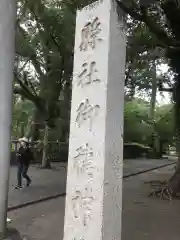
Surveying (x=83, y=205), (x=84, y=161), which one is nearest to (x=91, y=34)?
(x=84, y=161)

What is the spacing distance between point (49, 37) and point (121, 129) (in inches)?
528

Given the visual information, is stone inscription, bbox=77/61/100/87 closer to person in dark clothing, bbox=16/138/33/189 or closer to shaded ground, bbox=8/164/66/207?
shaded ground, bbox=8/164/66/207

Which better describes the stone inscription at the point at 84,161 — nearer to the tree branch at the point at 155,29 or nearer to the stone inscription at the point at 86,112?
the stone inscription at the point at 86,112

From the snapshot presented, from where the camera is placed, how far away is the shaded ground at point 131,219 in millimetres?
6968

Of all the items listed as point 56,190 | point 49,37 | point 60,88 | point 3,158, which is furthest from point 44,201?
point 60,88

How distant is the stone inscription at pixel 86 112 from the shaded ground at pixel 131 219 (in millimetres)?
3127

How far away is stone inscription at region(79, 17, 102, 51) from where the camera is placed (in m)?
4.27

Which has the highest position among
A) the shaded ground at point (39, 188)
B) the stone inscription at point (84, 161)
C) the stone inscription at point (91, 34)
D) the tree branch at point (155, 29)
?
the tree branch at point (155, 29)

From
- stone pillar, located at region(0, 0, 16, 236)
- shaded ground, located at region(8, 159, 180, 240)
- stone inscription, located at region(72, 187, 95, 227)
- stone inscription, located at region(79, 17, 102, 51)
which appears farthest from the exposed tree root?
stone inscription, located at region(79, 17, 102, 51)

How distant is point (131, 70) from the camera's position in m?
17.6

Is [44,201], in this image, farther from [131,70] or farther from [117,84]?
[131,70]

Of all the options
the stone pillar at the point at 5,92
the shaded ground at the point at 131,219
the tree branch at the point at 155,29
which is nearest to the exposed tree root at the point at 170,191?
the shaded ground at the point at 131,219

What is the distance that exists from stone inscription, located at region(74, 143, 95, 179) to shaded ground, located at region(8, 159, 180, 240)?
9.29 ft

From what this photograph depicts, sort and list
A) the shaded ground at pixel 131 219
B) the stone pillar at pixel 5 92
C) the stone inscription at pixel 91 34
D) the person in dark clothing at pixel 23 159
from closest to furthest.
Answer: the stone inscription at pixel 91 34 → the stone pillar at pixel 5 92 → the shaded ground at pixel 131 219 → the person in dark clothing at pixel 23 159
